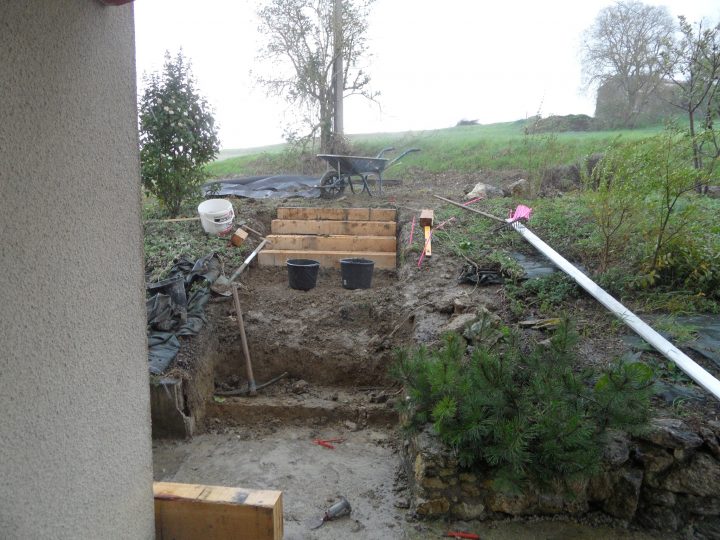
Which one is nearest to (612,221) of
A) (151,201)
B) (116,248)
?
(116,248)

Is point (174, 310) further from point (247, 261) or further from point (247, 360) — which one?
point (247, 261)

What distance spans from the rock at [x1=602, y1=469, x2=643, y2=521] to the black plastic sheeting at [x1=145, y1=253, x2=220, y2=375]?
2.92 metres

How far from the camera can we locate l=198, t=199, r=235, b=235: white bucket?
6293 mm

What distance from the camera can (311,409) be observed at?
13.5ft

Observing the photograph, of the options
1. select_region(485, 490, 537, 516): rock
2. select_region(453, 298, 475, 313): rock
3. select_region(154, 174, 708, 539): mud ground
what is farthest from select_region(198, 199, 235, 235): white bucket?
select_region(485, 490, 537, 516): rock

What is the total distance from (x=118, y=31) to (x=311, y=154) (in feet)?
33.8

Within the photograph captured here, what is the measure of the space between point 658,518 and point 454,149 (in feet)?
32.2

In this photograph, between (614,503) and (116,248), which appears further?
(614,503)

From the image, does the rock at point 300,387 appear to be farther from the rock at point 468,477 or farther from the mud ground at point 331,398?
the rock at point 468,477

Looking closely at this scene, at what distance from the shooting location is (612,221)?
4.18 meters

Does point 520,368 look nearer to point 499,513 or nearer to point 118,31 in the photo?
point 499,513

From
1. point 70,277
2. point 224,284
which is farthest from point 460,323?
point 70,277

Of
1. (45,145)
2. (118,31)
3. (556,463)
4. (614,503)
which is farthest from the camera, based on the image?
(614,503)

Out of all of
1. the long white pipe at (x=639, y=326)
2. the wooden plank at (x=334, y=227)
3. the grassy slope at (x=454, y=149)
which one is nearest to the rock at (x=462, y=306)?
the long white pipe at (x=639, y=326)
